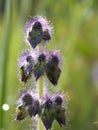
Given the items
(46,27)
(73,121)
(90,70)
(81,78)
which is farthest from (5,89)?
(90,70)

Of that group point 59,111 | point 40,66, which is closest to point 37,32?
point 40,66

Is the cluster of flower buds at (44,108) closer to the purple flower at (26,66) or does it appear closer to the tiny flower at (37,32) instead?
the purple flower at (26,66)

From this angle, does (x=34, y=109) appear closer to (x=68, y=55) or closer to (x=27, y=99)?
(x=27, y=99)

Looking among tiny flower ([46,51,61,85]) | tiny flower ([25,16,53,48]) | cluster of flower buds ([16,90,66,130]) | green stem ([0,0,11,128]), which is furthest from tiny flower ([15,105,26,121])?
green stem ([0,0,11,128])

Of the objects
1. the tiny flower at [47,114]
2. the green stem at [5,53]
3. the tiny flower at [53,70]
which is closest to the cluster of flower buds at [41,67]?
the tiny flower at [53,70]

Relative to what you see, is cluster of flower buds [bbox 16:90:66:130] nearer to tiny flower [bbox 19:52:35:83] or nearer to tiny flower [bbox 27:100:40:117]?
tiny flower [bbox 27:100:40:117]

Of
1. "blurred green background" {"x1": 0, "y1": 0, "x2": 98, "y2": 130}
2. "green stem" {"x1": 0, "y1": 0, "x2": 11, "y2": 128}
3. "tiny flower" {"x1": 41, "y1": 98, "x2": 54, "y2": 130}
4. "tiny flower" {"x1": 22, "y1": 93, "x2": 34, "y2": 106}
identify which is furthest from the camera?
"blurred green background" {"x1": 0, "y1": 0, "x2": 98, "y2": 130}

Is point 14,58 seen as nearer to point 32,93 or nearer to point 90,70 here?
point 90,70
